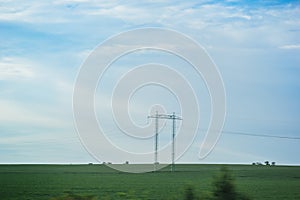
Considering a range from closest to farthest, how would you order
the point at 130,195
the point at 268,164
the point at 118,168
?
the point at 130,195
the point at 118,168
the point at 268,164

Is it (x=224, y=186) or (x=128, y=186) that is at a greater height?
(x=128, y=186)

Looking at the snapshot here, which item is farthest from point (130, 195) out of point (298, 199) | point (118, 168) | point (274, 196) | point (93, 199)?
point (118, 168)

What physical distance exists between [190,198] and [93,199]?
2.24 metres

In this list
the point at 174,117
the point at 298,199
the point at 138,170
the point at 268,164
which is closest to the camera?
the point at 298,199

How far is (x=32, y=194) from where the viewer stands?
4669 centimetres

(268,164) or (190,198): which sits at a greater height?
(268,164)

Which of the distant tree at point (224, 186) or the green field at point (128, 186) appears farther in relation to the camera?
the green field at point (128, 186)

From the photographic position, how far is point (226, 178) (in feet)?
42.0

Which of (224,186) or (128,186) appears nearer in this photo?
(224,186)

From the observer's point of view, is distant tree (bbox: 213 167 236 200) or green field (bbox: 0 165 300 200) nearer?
distant tree (bbox: 213 167 236 200)

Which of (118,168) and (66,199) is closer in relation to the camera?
(66,199)

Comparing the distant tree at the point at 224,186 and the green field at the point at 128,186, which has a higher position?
the green field at the point at 128,186

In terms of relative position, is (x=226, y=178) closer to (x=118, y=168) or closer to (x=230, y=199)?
(x=230, y=199)

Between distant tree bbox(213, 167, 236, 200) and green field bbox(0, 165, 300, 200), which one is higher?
green field bbox(0, 165, 300, 200)
